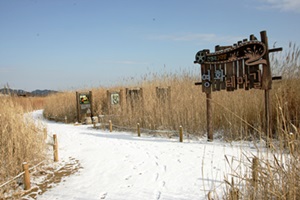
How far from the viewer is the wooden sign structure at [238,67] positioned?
484 cm

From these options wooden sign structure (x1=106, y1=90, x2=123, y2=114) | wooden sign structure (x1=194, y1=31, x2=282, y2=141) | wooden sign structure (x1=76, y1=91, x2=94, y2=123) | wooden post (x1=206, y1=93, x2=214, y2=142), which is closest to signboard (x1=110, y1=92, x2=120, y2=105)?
wooden sign structure (x1=106, y1=90, x2=123, y2=114)

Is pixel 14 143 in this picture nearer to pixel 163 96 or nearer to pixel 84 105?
pixel 163 96

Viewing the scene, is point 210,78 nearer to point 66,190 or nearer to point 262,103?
point 262,103

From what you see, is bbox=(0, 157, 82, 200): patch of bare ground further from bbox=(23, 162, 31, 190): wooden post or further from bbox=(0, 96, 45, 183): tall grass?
bbox=(0, 96, 45, 183): tall grass

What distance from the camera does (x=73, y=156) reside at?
5.18 metres

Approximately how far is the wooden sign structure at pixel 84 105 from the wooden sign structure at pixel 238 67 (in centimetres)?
715

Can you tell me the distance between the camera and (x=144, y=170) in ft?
13.1

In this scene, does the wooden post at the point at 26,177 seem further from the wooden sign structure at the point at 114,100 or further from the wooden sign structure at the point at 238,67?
the wooden sign structure at the point at 114,100

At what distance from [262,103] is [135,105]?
4.49m

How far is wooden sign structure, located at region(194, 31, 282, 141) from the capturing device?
484 centimetres

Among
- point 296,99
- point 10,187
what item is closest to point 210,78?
point 296,99

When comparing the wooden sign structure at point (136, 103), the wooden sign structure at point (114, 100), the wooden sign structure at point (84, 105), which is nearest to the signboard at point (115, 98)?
the wooden sign structure at point (114, 100)

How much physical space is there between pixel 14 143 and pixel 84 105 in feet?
24.1

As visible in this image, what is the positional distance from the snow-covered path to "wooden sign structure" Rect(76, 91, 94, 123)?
5068 millimetres
